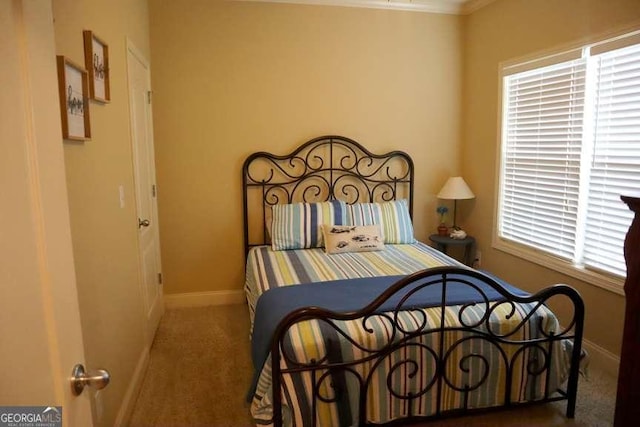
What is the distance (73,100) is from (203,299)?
2549mm

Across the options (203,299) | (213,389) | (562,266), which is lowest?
(213,389)

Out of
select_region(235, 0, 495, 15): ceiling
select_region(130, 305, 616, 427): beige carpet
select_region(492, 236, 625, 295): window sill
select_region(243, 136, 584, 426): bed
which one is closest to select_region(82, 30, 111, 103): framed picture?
select_region(243, 136, 584, 426): bed

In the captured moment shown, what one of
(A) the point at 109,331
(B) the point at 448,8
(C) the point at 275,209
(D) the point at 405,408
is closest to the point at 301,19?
(B) the point at 448,8

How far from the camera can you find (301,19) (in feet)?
12.0

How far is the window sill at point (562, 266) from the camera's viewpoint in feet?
8.46

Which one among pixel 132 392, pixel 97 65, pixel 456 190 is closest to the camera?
pixel 97 65

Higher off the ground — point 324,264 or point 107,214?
point 107,214

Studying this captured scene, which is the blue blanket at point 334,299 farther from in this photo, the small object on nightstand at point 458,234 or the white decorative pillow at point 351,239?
the small object on nightstand at point 458,234

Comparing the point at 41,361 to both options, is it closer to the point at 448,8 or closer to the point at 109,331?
the point at 109,331

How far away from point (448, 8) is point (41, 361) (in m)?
4.14

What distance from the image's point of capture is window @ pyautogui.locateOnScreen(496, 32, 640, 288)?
2498mm

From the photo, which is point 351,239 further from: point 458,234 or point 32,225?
point 32,225

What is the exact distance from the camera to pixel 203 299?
12.6 feet

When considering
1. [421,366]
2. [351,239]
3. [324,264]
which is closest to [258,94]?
[351,239]
